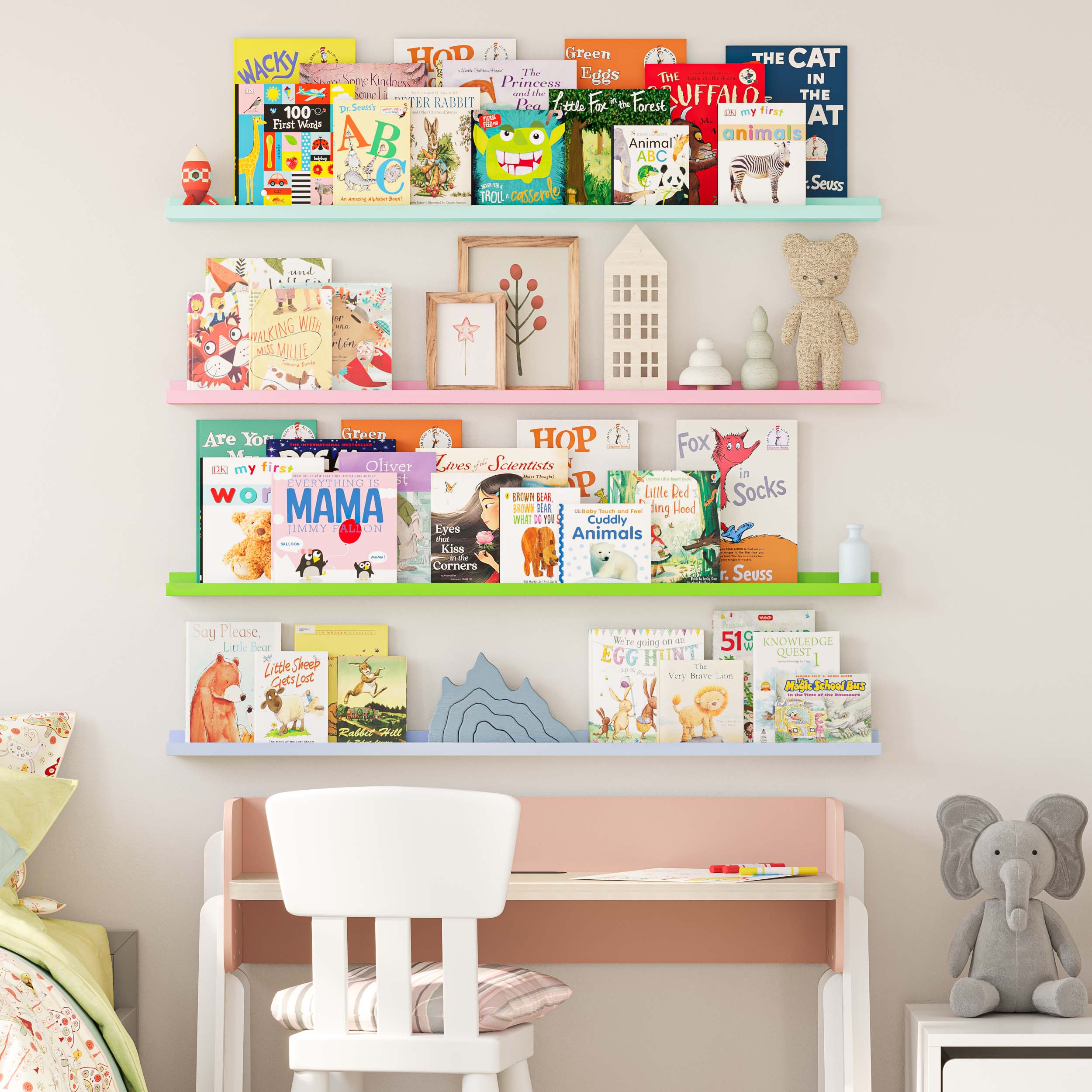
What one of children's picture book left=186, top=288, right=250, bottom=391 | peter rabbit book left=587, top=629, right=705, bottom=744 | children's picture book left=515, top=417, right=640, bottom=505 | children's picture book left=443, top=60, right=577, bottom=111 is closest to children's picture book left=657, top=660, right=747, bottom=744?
peter rabbit book left=587, top=629, right=705, bottom=744

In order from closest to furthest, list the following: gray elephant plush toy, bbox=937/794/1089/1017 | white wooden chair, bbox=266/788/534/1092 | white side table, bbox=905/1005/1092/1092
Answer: white wooden chair, bbox=266/788/534/1092, white side table, bbox=905/1005/1092/1092, gray elephant plush toy, bbox=937/794/1089/1017

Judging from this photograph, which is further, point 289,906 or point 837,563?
point 837,563

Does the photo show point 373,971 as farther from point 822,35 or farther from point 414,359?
point 822,35

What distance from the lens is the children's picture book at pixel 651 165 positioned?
2102 mm

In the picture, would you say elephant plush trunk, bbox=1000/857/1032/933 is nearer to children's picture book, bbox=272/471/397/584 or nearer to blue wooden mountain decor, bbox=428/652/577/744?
blue wooden mountain decor, bbox=428/652/577/744

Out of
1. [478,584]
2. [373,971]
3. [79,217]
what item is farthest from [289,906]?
[79,217]

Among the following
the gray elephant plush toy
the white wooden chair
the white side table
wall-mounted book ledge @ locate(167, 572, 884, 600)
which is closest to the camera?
the white wooden chair

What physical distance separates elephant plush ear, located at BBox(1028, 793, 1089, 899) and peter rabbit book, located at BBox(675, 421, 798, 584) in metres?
0.59

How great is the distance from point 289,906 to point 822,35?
1829 mm

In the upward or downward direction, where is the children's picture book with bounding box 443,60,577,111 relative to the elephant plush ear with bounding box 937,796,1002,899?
upward

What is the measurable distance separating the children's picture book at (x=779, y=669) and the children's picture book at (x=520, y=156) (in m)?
0.96

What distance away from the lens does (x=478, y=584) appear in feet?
6.87

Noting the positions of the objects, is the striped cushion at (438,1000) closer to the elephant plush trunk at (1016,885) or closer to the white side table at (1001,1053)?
the white side table at (1001,1053)

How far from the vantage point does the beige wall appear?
2137 millimetres
